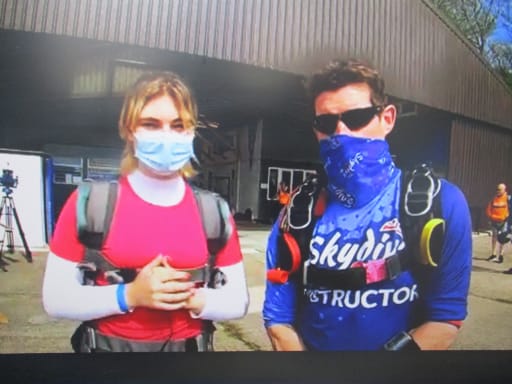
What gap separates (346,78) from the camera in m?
2.13

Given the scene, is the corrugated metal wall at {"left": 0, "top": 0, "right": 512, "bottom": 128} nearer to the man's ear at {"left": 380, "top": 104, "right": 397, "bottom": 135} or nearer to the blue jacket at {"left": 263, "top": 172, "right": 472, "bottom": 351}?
the man's ear at {"left": 380, "top": 104, "right": 397, "bottom": 135}

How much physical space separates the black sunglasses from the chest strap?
601mm

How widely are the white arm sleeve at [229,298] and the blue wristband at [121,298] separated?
0.99ft

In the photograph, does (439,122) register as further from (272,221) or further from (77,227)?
(77,227)

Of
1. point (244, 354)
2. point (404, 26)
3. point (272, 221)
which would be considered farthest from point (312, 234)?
point (404, 26)

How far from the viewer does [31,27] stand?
6.35 feet

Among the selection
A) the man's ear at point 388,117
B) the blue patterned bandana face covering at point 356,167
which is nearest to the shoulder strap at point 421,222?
the blue patterned bandana face covering at point 356,167

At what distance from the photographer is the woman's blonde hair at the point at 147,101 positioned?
76.5 inches

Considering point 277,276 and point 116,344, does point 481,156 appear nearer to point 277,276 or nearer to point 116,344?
point 277,276

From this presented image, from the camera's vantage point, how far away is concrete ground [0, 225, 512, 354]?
1961 millimetres

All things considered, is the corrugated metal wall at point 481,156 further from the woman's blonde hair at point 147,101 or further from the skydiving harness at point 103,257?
the woman's blonde hair at point 147,101

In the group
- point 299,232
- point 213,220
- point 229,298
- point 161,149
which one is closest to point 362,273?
point 299,232

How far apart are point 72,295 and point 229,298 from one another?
65 cm

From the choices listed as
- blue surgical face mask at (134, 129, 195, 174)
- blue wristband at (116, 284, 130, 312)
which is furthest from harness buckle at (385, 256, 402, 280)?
blue wristband at (116, 284, 130, 312)
